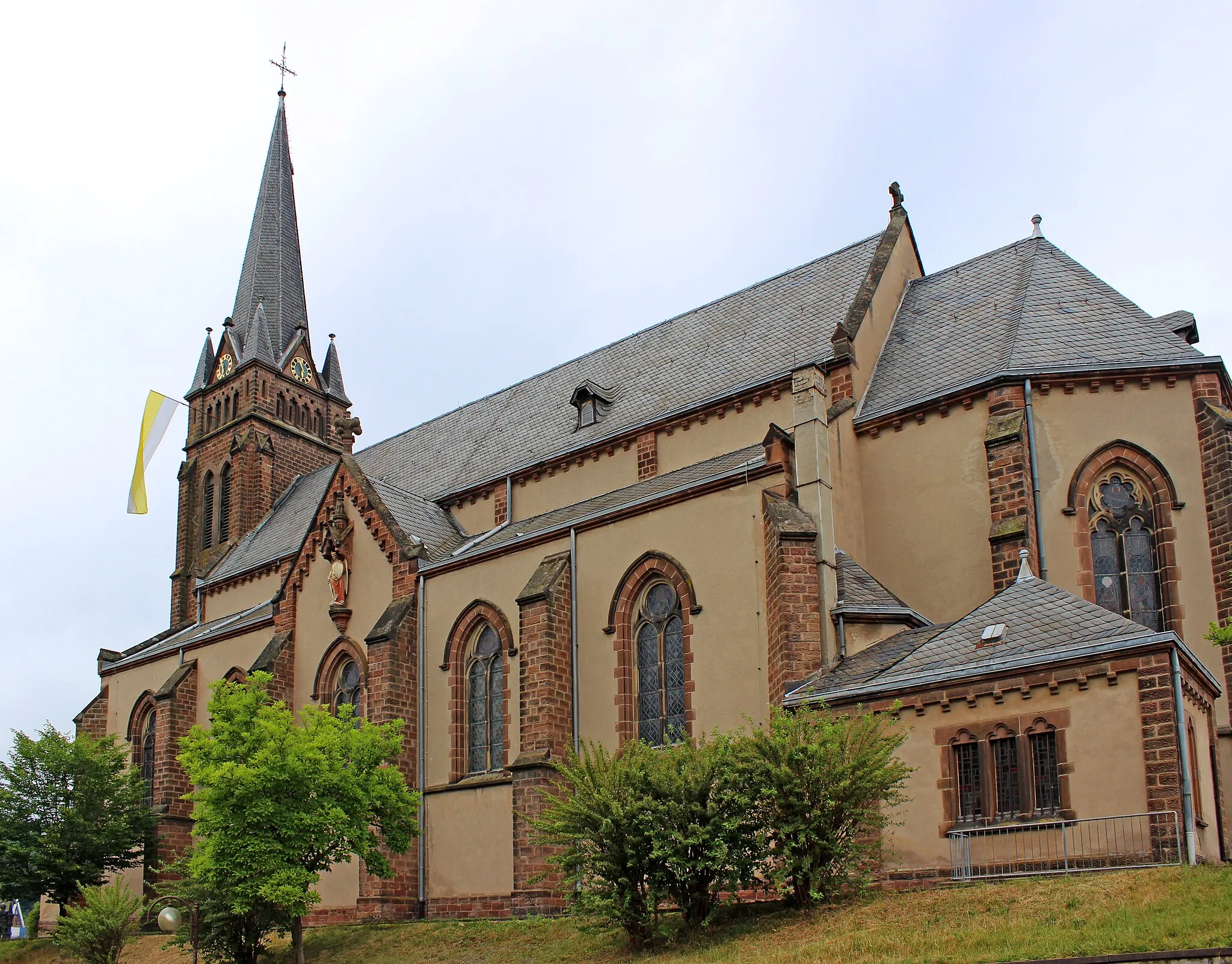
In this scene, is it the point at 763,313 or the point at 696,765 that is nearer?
the point at 696,765

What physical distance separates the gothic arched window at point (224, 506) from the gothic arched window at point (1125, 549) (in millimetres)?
31873

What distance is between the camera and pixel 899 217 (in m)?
31.5

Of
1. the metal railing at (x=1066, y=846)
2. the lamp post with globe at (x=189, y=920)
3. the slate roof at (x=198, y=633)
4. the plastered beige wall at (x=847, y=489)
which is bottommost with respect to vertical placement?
the lamp post with globe at (x=189, y=920)

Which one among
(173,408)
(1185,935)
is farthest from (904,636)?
(173,408)

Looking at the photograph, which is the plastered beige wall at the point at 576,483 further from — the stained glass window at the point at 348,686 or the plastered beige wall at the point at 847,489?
the plastered beige wall at the point at 847,489

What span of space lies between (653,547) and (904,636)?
5.56 meters

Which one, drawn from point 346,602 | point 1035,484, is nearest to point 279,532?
point 346,602

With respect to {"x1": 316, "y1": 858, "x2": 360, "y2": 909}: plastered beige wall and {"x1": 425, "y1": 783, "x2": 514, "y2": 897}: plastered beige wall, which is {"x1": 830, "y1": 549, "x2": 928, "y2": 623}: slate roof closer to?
{"x1": 425, "y1": 783, "x2": 514, "y2": 897}: plastered beige wall

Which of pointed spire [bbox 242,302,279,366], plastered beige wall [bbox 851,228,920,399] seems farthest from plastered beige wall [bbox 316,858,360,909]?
pointed spire [bbox 242,302,279,366]

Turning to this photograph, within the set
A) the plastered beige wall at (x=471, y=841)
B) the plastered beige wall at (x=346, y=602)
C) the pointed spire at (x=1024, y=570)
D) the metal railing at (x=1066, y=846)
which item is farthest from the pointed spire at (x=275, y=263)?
the metal railing at (x=1066, y=846)

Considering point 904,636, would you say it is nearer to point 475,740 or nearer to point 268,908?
point 475,740

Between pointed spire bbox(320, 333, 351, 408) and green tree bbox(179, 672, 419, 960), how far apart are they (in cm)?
2699

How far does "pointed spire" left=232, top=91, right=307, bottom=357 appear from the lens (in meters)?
49.3

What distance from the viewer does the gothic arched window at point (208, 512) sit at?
4697 centimetres
